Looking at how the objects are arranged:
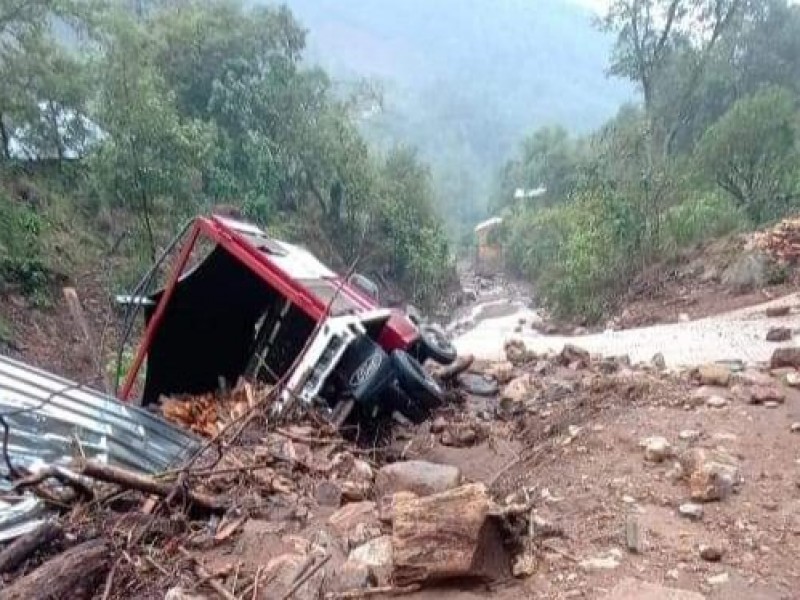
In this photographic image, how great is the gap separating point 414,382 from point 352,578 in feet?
9.76

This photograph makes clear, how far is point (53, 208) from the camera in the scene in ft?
49.2

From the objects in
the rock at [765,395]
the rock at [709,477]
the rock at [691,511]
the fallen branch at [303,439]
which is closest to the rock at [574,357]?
the rock at [765,395]

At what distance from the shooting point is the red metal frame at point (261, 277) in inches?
229

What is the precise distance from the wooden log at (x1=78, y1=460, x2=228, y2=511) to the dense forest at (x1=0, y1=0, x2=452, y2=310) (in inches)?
195

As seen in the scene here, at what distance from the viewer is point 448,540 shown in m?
2.80

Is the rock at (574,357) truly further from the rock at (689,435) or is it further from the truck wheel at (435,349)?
the rock at (689,435)

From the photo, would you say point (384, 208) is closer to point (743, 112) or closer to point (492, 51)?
point (743, 112)

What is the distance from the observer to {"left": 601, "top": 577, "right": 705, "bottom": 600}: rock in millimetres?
2582

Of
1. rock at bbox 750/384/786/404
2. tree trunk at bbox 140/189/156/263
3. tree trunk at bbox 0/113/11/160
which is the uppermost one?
tree trunk at bbox 0/113/11/160

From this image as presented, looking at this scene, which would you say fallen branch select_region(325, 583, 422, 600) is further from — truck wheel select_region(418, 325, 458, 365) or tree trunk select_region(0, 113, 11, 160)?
tree trunk select_region(0, 113, 11, 160)

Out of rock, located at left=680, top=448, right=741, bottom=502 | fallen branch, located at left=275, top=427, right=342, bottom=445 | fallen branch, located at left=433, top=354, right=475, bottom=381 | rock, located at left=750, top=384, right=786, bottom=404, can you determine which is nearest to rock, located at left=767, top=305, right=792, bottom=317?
fallen branch, located at left=433, top=354, right=475, bottom=381

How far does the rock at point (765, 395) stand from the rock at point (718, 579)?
1.93 metres

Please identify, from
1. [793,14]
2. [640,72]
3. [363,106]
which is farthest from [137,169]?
[793,14]

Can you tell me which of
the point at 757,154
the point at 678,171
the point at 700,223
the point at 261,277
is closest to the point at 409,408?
the point at 261,277
